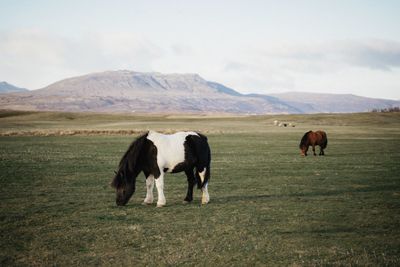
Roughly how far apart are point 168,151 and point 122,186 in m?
1.73

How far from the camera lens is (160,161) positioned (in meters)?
12.4

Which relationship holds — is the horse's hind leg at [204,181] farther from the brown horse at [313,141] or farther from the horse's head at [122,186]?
the brown horse at [313,141]

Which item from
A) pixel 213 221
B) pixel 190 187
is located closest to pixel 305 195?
pixel 190 187

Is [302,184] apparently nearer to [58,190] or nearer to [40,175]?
[58,190]

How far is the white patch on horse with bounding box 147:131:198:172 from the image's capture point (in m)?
12.5

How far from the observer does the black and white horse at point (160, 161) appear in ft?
40.6

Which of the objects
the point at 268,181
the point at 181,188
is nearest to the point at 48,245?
the point at 181,188

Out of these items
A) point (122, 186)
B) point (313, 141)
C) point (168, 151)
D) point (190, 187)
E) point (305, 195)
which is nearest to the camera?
point (122, 186)

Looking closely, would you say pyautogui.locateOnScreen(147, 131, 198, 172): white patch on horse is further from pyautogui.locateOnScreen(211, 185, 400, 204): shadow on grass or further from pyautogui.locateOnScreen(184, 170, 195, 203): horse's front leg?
pyautogui.locateOnScreen(211, 185, 400, 204): shadow on grass

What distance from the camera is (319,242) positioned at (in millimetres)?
8945

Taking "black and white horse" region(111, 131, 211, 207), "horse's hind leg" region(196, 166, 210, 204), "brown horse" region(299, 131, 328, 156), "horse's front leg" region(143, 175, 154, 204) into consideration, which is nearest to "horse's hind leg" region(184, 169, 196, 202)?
"black and white horse" region(111, 131, 211, 207)

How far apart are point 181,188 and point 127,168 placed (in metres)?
4.16

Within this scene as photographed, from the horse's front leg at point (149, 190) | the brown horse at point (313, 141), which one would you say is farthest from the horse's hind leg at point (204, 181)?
the brown horse at point (313, 141)

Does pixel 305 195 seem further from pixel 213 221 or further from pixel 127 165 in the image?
pixel 127 165
